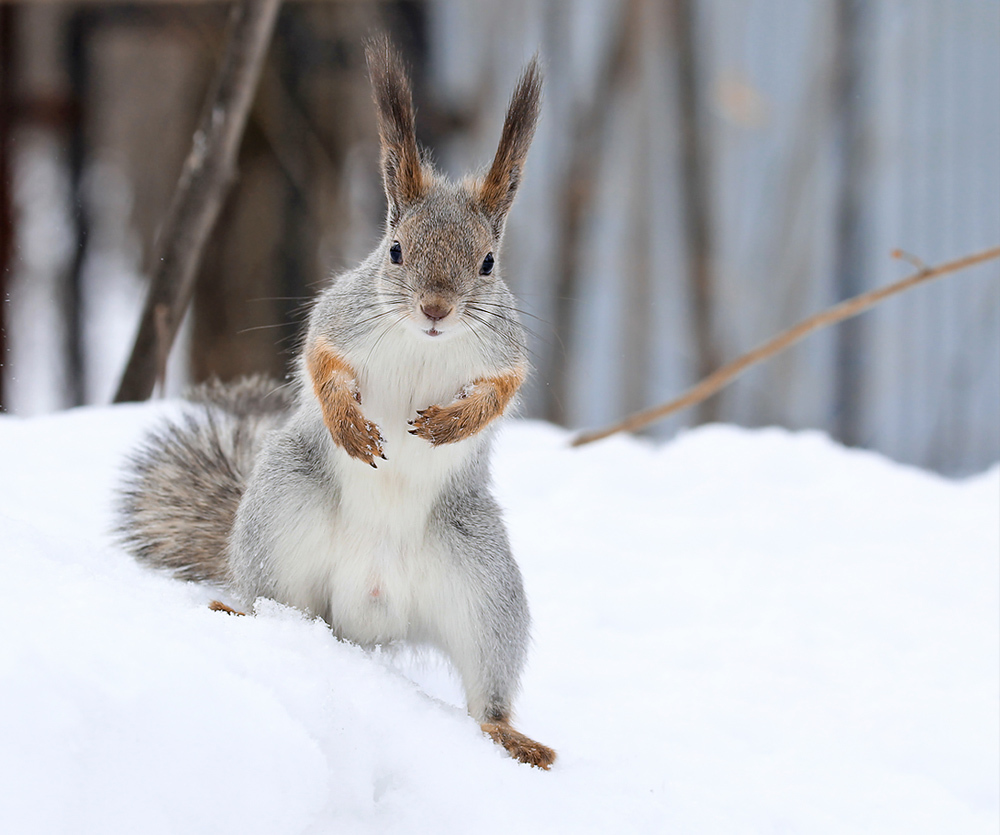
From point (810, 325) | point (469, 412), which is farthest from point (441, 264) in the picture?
point (810, 325)

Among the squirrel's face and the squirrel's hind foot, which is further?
the squirrel's face

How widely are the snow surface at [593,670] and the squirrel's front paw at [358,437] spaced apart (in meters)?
0.26

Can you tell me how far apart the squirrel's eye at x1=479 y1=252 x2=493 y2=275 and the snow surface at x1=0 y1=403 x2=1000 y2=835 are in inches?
25.2

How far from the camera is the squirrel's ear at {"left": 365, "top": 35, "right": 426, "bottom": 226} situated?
1.63 metres

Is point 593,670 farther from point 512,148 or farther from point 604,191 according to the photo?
point 604,191

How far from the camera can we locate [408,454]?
63.1 inches

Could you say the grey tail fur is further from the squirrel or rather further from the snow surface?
the squirrel

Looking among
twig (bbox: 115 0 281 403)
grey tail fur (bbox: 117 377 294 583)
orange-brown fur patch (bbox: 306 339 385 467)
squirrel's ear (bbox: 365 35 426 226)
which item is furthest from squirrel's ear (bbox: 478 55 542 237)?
twig (bbox: 115 0 281 403)

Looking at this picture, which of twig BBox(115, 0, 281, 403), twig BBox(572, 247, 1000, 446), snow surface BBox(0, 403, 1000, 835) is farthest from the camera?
twig BBox(115, 0, 281, 403)

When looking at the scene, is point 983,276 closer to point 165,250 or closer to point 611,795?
point 165,250

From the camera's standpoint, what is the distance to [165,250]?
2.91 m

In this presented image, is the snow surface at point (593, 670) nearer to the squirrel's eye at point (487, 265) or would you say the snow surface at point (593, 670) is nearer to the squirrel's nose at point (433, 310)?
the squirrel's nose at point (433, 310)

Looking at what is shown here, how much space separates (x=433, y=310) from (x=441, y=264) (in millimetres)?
112

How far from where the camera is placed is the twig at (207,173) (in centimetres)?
274
